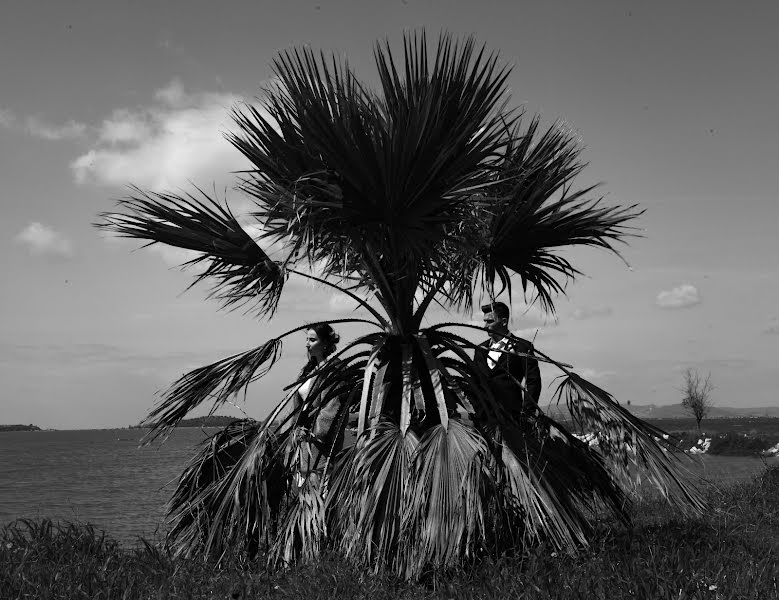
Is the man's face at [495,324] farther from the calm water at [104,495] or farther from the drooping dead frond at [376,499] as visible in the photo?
the calm water at [104,495]

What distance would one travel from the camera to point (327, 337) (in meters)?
7.59

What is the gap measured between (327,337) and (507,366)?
6.20 ft

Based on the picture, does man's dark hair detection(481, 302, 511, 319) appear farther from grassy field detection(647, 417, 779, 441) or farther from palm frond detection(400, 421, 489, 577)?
grassy field detection(647, 417, 779, 441)

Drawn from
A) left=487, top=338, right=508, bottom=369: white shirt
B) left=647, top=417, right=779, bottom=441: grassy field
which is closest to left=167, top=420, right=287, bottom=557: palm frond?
left=487, top=338, right=508, bottom=369: white shirt

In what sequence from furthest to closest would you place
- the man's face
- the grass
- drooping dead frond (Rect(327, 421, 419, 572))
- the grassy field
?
the grassy field < the man's face < drooping dead frond (Rect(327, 421, 419, 572)) < the grass

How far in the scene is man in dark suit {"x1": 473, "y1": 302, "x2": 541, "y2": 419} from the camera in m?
6.88

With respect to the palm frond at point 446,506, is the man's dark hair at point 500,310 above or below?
above

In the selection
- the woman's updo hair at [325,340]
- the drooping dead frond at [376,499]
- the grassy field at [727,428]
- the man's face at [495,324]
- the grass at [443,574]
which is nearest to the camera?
the grass at [443,574]

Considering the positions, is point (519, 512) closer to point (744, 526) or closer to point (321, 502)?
point (321, 502)

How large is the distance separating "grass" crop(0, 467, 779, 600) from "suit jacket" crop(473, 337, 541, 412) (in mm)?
1376

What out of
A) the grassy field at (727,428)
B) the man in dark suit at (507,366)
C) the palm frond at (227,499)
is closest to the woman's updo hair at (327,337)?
the palm frond at (227,499)

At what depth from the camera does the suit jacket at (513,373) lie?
22.6ft

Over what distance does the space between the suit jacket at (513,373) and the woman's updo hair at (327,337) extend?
1535mm

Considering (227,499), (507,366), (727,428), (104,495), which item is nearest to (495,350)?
(507,366)
